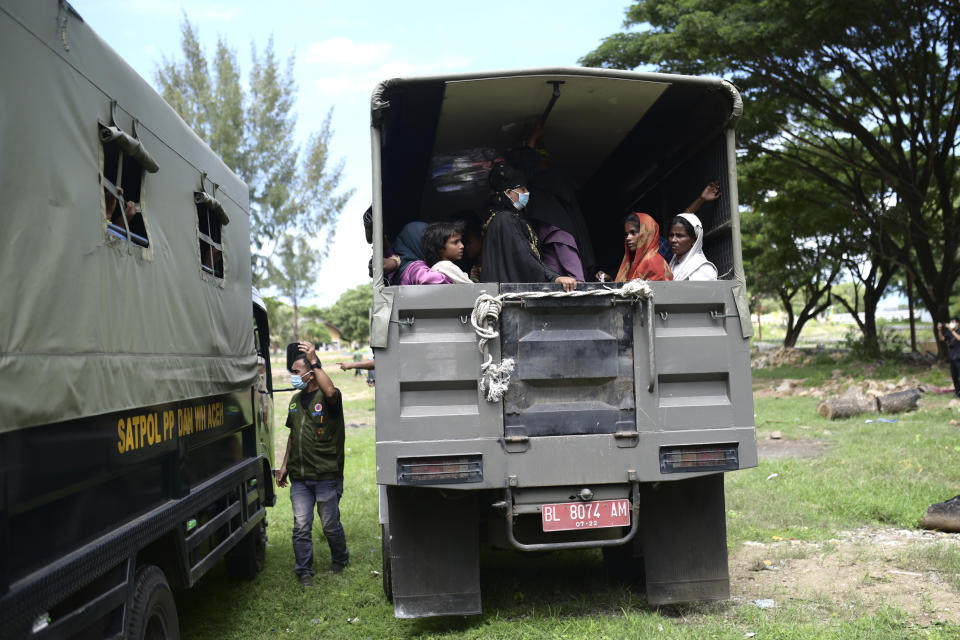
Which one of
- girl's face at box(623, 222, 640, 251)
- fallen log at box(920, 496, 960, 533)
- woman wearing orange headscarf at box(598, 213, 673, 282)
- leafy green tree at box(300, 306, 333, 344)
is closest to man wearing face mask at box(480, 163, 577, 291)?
woman wearing orange headscarf at box(598, 213, 673, 282)

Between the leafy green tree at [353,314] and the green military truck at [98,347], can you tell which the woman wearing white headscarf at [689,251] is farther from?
the leafy green tree at [353,314]

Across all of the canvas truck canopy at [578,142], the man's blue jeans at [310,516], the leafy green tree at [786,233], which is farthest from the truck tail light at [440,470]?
the leafy green tree at [786,233]

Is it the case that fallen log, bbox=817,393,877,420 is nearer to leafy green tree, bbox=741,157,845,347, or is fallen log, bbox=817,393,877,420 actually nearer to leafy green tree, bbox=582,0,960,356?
leafy green tree, bbox=582,0,960,356

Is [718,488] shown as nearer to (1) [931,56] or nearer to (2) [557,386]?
(2) [557,386]

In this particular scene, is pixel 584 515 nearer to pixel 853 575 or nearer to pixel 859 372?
pixel 853 575

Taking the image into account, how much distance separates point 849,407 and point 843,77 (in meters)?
7.78

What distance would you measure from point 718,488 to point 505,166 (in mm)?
2396

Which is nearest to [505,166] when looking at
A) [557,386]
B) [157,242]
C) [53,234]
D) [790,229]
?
[557,386]

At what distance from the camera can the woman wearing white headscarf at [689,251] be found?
4793 millimetres

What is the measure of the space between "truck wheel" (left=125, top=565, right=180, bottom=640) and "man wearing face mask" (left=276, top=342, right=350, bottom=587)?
2250 mm

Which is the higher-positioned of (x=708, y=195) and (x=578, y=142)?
(x=578, y=142)

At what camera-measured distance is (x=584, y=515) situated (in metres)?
4.11

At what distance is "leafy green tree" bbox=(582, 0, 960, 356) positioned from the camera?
14398 mm

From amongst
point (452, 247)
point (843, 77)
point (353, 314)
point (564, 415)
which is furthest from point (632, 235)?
point (353, 314)
